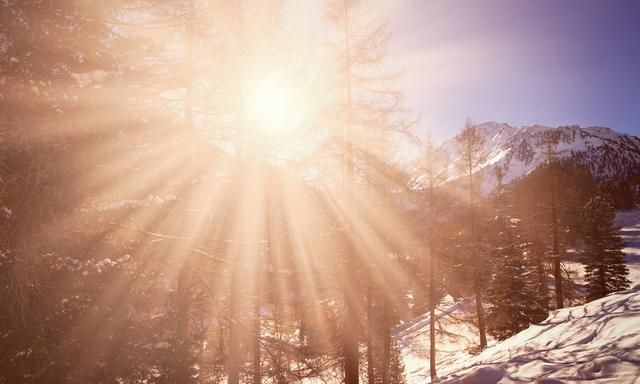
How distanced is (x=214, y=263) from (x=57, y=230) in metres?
3.21

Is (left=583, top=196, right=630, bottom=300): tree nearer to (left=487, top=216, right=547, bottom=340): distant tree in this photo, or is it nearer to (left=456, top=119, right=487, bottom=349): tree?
(left=487, top=216, right=547, bottom=340): distant tree

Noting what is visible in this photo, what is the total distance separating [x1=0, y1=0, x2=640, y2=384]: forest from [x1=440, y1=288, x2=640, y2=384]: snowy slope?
372cm

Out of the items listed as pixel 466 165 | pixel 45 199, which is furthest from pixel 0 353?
pixel 466 165

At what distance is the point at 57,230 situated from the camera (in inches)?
163

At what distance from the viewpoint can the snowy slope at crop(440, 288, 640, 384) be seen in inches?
181

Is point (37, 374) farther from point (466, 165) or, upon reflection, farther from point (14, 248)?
point (466, 165)

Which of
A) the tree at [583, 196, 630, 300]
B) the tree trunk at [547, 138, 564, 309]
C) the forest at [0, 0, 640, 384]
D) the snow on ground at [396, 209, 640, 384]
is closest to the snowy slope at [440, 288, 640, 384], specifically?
the snow on ground at [396, 209, 640, 384]

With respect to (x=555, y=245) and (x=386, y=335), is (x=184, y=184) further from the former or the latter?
(x=555, y=245)

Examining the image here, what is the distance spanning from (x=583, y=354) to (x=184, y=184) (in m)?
7.73

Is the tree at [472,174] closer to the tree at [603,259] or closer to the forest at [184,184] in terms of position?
the forest at [184,184]

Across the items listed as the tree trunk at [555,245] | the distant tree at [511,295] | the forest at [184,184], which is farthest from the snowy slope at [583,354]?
the distant tree at [511,295]

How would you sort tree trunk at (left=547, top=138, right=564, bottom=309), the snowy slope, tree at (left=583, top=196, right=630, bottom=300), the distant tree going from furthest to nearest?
1. tree at (left=583, top=196, right=630, bottom=300)
2. the distant tree
3. tree trunk at (left=547, top=138, right=564, bottom=309)
4. the snowy slope

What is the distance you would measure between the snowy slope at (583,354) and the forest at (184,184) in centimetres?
372

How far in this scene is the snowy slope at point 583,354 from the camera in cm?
461
